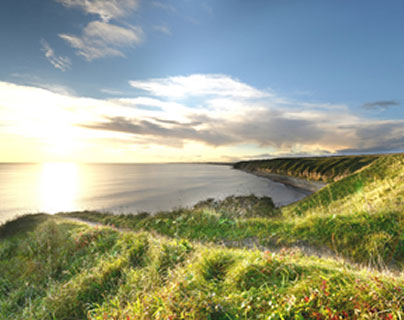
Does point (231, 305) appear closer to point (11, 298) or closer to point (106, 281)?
point (106, 281)

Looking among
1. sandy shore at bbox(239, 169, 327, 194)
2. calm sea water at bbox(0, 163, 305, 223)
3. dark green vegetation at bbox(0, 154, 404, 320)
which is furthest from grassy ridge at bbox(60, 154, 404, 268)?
sandy shore at bbox(239, 169, 327, 194)

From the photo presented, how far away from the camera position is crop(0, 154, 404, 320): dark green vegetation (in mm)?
3188

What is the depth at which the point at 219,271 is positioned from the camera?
4590mm

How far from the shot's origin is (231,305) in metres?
3.40

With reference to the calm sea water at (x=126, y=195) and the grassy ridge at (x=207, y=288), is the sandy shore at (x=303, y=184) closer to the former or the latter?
the calm sea water at (x=126, y=195)

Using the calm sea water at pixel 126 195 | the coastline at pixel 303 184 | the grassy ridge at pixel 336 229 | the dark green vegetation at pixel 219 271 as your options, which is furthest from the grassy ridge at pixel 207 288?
the coastline at pixel 303 184

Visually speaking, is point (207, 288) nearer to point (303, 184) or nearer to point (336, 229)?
point (336, 229)

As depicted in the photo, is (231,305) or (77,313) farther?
(77,313)

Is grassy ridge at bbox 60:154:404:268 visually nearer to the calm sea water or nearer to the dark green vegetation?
the dark green vegetation

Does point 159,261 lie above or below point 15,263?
above

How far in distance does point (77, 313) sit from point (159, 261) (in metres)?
2.17

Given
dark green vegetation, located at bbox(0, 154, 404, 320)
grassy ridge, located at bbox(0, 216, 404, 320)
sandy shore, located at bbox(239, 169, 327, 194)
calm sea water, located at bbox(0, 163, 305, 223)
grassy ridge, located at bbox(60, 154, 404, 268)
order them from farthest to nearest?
sandy shore, located at bbox(239, 169, 327, 194)
calm sea water, located at bbox(0, 163, 305, 223)
grassy ridge, located at bbox(60, 154, 404, 268)
dark green vegetation, located at bbox(0, 154, 404, 320)
grassy ridge, located at bbox(0, 216, 404, 320)

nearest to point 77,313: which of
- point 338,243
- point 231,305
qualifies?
point 231,305

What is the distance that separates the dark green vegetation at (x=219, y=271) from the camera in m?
3.19
